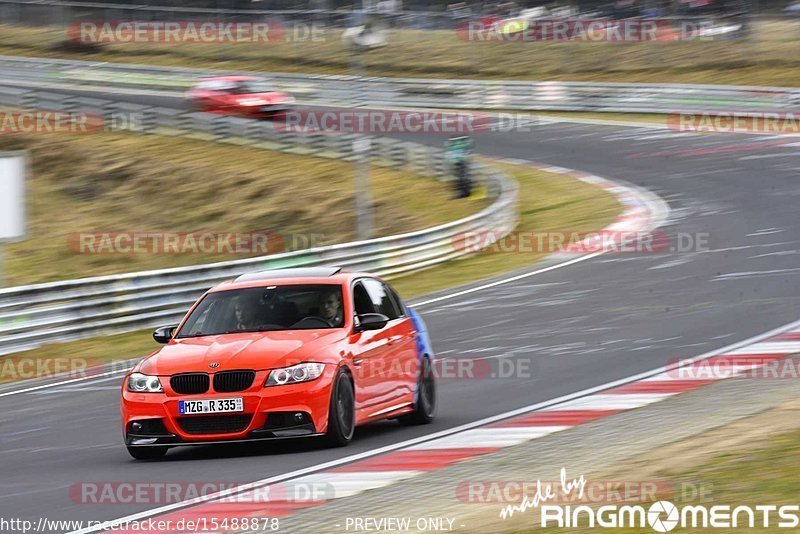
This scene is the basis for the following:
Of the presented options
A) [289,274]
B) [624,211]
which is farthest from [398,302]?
[624,211]

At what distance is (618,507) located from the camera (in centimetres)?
648

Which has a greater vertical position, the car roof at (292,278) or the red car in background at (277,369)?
the car roof at (292,278)

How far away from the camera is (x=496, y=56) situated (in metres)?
45.8

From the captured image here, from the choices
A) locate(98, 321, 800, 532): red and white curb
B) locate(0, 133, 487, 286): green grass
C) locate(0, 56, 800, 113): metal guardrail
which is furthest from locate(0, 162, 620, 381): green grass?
locate(98, 321, 800, 532): red and white curb

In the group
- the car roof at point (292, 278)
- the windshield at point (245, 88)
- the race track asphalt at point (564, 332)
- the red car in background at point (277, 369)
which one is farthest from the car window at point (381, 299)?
the windshield at point (245, 88)

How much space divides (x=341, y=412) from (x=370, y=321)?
0.85 metres

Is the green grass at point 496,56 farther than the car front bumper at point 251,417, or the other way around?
the green grass at point 496,56

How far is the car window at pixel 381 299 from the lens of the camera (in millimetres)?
10570

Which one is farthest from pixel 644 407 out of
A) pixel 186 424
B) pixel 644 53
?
pixel 644 53

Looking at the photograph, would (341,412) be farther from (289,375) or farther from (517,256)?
(517,256)

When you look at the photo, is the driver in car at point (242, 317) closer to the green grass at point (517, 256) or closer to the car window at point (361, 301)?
the car window at point (361, 301)

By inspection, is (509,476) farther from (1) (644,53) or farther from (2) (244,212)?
(1) (644,53)

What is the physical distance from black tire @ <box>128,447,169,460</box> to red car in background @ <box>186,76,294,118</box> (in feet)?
102

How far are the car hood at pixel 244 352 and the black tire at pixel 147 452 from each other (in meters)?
0.54
